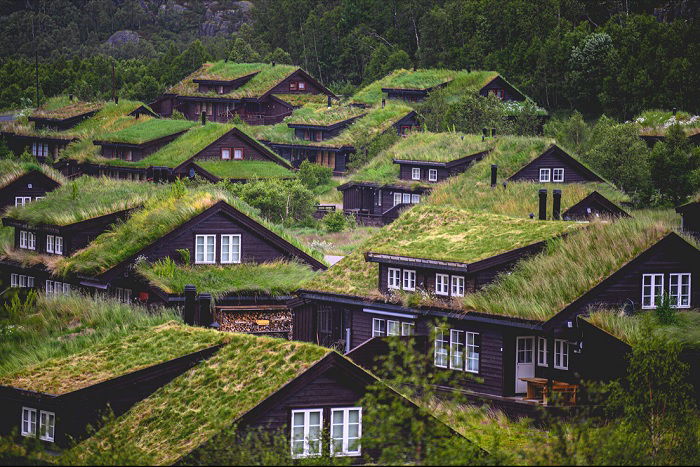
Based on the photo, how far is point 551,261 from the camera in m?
41.2

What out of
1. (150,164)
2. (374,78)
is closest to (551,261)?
(150,164)

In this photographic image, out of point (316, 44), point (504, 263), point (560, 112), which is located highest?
point (316, 44)

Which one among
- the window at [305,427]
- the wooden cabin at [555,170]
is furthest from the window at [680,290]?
the wooden cabin at [555,170]

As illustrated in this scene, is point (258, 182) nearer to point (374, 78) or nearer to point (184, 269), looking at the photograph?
point (184, 269)

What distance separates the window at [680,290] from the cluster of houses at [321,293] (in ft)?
0.19

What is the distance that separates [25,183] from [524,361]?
36.2 m

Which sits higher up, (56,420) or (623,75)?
(623,75)

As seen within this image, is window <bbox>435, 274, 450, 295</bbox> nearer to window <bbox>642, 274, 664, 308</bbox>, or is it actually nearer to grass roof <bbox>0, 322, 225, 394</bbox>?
window <bbox>642, 274, 664, 308</bbox>

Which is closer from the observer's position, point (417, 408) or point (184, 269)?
point (417, 408)

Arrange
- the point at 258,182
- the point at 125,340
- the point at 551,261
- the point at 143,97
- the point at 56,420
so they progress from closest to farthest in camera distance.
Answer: the point at 56,420 < the point at 125,340 < the point at 551,261 < the point at 258,182 < the point at 143,97

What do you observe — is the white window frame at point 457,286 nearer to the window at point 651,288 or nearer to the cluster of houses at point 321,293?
the cluster of houses at point 321,293

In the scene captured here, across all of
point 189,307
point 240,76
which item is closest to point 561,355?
point 189,307

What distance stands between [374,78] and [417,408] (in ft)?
363

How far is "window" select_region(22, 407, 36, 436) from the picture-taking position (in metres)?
32.8
